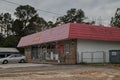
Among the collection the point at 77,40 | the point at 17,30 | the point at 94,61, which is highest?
the point at 17,30

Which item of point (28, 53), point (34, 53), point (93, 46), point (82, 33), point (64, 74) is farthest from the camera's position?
point (28, 53)

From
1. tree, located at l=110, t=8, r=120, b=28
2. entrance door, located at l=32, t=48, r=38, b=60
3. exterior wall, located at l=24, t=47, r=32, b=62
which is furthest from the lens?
tree, located at l=110, t=8, r=120, b=28

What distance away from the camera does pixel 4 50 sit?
72.0 meters

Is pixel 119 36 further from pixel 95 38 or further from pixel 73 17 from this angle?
pixel 73 17

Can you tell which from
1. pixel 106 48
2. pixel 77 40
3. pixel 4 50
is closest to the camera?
pixel 77 40

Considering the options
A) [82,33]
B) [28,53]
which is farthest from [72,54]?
[28,53]

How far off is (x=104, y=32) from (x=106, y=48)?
2346 millimetres

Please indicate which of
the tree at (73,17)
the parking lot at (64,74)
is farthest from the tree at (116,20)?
the parking lot at (64,74)

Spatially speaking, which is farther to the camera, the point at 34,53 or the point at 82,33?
the point at 34,53

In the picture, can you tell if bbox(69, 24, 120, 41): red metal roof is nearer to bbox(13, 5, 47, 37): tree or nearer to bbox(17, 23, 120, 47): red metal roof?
bbox(17, 23, 120, 47): red metal roof

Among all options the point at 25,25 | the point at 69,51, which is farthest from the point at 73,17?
the point at 69,51

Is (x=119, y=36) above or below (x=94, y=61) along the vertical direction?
above

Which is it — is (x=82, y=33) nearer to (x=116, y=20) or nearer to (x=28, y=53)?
(x=28, y=53)

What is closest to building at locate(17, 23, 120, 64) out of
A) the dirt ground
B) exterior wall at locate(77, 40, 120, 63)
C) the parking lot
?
exterior wall at locate(77, 40, 120, 63)
